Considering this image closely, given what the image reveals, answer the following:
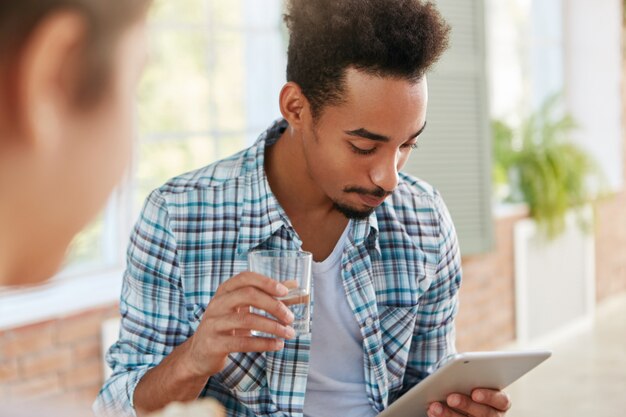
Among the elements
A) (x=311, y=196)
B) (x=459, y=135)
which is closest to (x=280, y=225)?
(x=311, y=196)

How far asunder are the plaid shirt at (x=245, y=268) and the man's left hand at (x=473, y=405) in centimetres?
12

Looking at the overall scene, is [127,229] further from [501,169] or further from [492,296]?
[501,169]

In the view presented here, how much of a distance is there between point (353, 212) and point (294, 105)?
26cm

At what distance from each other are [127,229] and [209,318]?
1943 millimetres

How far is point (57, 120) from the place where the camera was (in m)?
0.52

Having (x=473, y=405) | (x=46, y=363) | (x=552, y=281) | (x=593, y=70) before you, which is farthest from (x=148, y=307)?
(x=593, y=70)

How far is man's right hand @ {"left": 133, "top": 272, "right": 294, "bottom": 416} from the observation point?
151cm

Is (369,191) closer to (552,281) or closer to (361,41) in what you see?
(361,41)

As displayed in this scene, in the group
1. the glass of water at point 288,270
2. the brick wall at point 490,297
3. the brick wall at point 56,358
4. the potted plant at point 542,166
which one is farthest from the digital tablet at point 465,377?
the potted plant at point 542,166

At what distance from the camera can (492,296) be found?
5.57 meters

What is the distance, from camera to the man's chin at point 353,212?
1.80m

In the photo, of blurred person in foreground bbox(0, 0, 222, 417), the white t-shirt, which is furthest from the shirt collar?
blurred person in foreground bbox(0, 0, 222, 417)

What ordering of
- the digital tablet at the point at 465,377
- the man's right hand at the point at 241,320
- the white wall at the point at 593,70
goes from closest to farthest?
the man's right hand at the point at 241,320, the digital tablet at the point at 465,377, the white wall at the point at 593,70

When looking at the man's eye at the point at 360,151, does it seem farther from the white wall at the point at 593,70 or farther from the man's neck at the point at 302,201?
the white wall at the point at 593,70
